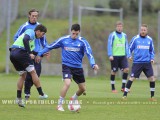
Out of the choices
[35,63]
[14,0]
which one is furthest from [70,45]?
[14,0]

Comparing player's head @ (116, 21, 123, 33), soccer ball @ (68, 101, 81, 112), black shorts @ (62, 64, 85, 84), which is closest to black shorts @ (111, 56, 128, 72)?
player's head @ (116, 21, 123, 33)

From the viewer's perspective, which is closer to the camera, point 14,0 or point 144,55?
point 144,55

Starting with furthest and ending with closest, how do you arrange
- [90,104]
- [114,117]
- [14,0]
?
1. [14,0]
2. [90,104]
3. [114,117]

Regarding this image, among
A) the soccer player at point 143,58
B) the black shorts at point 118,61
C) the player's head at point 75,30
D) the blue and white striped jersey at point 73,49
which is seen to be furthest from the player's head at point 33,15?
the black shorts at point 118,61

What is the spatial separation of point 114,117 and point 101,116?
0.97ft

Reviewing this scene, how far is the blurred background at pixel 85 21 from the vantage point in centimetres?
2884

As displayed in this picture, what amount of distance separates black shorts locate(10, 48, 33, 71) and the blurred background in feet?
43.2

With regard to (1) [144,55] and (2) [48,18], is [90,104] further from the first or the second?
(2) [48,18]

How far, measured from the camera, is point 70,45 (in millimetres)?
13562

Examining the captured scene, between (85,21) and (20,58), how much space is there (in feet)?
74.7

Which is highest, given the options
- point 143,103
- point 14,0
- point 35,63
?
point 14,0

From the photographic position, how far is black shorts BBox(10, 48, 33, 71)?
1366 centimetres

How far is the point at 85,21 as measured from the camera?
3625 cm

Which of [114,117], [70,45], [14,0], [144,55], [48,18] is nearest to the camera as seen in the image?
[114,117]
